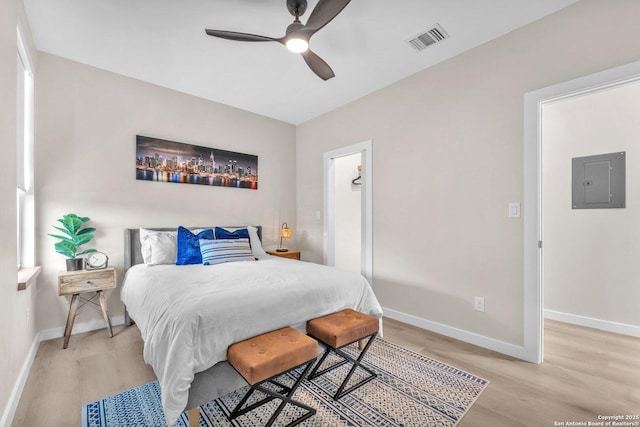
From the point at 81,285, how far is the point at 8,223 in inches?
47.3

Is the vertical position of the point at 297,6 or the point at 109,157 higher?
the point at 297,6

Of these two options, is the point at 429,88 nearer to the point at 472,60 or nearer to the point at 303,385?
the point at 472,60

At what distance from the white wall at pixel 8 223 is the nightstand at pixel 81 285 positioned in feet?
1.79

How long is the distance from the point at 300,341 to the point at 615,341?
123 inches

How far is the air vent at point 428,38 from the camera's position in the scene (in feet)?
8.18

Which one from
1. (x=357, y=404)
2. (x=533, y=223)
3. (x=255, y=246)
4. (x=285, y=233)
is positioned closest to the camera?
(x=357, y=404)

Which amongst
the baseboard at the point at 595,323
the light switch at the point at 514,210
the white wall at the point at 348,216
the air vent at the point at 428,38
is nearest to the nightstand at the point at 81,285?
the white wall at the point at 348,216

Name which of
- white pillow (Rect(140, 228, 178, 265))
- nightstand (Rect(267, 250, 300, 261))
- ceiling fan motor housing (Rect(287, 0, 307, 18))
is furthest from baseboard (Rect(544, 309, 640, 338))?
white pillow (Rect(140, 228, 178, 265))

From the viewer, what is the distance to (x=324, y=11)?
6.03 feet

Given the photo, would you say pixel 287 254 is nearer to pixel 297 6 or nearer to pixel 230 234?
pixel 230 234

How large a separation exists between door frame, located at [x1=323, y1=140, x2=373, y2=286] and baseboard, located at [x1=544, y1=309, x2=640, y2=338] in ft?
7.01

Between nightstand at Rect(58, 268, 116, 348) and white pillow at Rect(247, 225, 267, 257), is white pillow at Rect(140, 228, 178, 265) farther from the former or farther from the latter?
white pillow at Rect(247, 225, 267, 257)

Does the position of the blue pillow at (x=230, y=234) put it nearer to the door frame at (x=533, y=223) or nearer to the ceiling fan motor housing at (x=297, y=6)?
the ceiling fan motor housing at (x=297, y=6)

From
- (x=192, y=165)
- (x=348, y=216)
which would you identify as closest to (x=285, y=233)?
(x=348, y=216)
